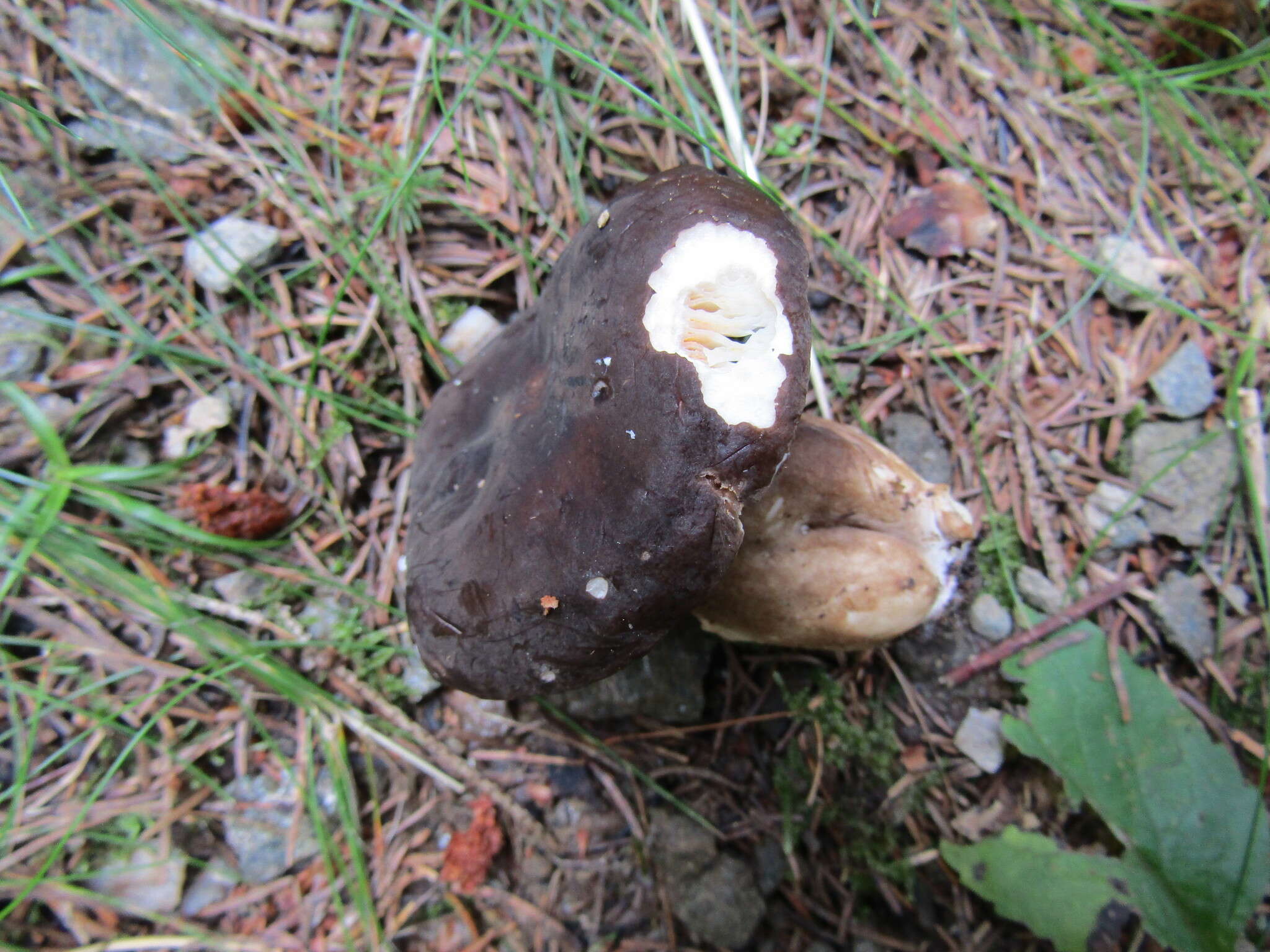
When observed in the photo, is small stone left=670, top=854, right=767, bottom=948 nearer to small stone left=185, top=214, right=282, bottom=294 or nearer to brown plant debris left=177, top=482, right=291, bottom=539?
brown plant debris left=177, top=482, right=291, bottom=539

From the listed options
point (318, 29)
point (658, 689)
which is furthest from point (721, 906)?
point (318, 29)

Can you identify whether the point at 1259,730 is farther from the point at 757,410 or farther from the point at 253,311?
the point at 253,311

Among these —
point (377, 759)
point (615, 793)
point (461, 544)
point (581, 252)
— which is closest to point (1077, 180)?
point (581, 252)

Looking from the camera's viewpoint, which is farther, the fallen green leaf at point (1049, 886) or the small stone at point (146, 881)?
the small stone at point (146, 881)

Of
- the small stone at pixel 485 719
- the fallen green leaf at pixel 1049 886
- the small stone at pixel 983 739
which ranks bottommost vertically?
the fallen green leaf at pixel 1049 886

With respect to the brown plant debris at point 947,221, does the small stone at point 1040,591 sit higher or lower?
lower

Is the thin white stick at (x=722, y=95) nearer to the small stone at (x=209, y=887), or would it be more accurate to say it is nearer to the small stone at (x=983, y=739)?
the small stone at (x=983, y=739)

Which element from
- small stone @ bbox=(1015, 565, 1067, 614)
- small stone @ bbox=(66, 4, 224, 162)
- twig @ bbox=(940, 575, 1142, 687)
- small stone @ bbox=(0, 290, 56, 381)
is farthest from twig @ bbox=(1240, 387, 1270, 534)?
small stone @ bbox=(0, 290, 56, 381)

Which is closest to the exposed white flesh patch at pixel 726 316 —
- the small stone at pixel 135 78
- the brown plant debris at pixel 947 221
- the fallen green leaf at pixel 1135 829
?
the brown plant debris at pixel 947 221

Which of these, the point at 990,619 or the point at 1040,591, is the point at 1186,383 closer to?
the point at 1040,591
